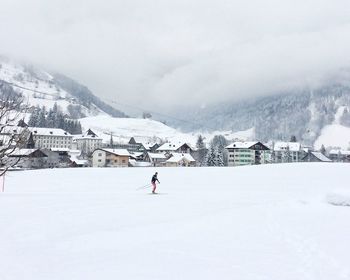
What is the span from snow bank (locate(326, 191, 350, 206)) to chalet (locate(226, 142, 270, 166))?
120191mm

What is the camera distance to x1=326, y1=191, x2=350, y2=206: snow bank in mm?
25453

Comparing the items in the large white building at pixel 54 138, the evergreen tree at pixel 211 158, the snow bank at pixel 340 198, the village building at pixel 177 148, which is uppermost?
the large white building at pixel 54 138

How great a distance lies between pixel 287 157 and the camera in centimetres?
15188

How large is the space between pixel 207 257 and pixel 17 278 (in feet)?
17.1

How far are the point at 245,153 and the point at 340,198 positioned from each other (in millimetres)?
122274

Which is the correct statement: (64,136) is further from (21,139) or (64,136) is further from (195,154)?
(21,139)

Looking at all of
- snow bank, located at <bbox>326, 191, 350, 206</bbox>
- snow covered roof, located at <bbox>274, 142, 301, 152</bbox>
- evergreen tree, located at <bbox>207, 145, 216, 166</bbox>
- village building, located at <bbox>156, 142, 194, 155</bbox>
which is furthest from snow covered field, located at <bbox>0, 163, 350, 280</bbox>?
snow covered roof, located at <bbox>274, 142, 301, 152</bbox>

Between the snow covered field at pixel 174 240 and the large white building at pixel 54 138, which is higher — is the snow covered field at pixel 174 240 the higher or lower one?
the lower one

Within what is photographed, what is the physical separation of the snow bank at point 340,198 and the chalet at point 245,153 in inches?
4732

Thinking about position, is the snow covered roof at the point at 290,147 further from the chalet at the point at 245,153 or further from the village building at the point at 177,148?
the village building at the point at 177,148

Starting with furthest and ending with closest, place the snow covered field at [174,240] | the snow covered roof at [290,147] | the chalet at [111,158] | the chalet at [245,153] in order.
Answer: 1. the snow covered roof at [290,147]
2. the chalet at [245,153]
3. the chalet at [111,158]
4. the snow covered field at [174,240]

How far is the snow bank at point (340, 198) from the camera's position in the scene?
25.5 meters

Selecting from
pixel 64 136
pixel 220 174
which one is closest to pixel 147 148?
pixel 64 136

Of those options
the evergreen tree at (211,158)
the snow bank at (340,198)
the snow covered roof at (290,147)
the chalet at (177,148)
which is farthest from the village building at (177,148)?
the snow bank at (340,198)
